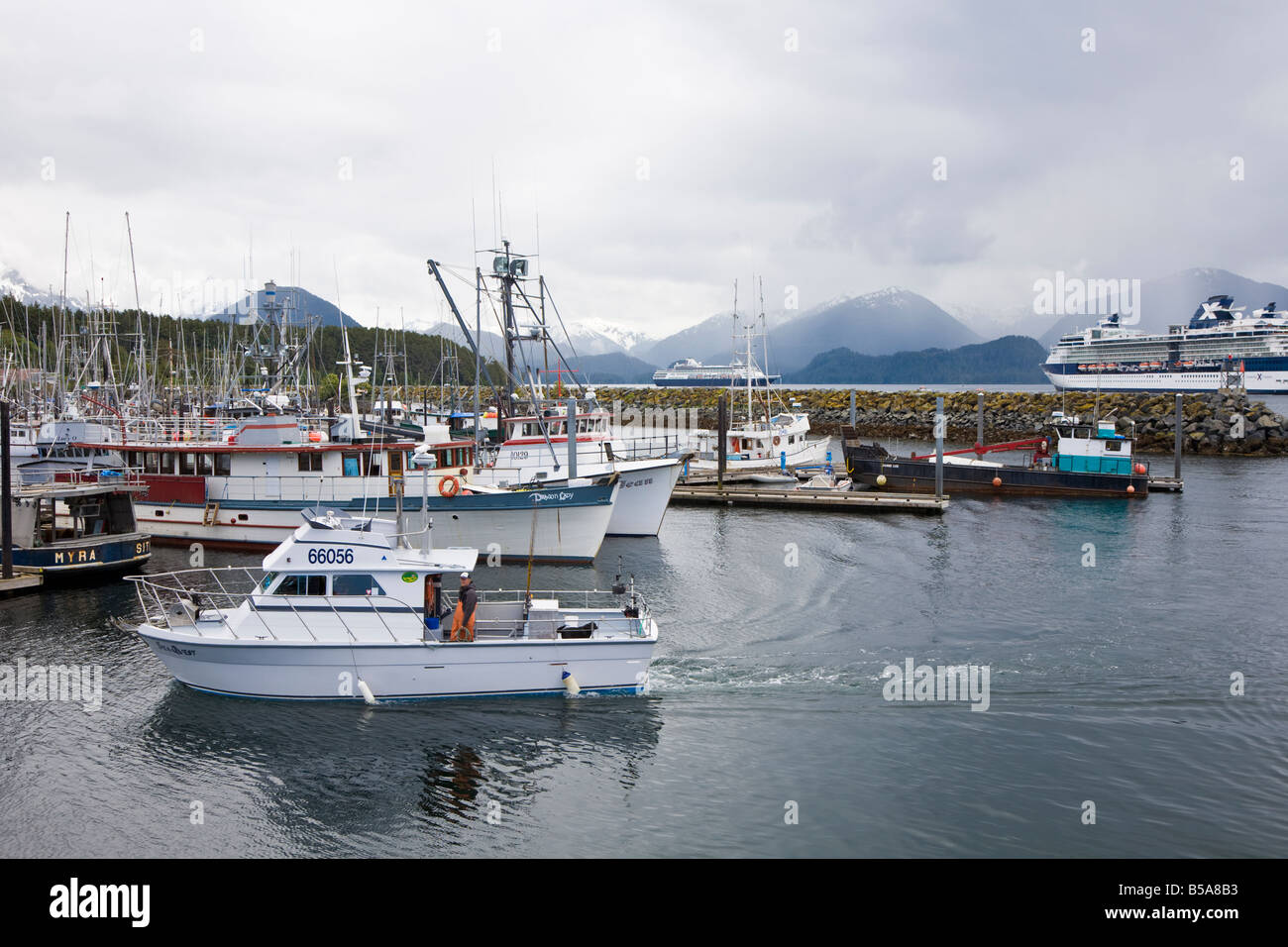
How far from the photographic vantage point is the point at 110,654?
19359mm

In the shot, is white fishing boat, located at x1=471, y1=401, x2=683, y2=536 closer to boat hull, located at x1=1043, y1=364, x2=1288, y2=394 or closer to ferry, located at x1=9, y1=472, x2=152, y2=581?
ferry, located at x1=9, y1=472, x2=152, y2=581

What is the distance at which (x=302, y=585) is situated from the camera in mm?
16078

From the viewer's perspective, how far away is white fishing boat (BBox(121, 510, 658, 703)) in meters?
15.9

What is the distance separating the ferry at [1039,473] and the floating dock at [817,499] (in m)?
3.16

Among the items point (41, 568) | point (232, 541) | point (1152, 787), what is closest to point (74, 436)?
point (232, 541)

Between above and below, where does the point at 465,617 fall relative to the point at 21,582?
above

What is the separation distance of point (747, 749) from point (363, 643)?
7291 mm

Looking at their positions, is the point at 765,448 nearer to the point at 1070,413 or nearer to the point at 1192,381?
the point at 1070,413

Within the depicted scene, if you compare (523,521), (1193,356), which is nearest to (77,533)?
(523,521)

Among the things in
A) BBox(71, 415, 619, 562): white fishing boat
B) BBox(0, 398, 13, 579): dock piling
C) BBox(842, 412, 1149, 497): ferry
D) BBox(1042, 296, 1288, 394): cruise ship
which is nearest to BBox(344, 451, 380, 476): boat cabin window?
BBox(71, 415, 619, 562): white fishing boat

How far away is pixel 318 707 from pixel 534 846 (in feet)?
20.9

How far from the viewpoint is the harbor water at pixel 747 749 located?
40.0 feet
